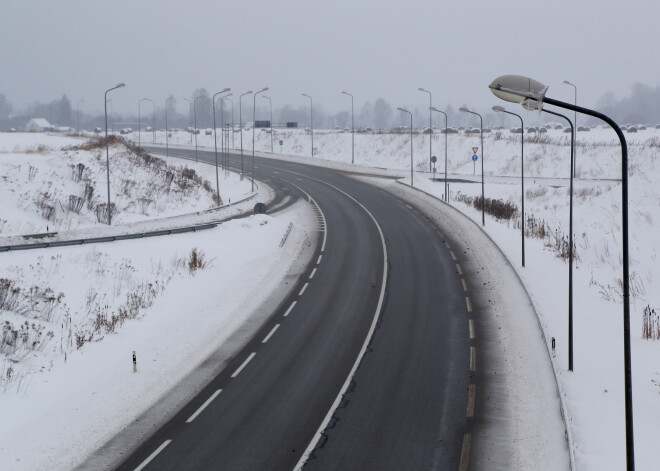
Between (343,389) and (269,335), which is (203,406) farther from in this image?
(269,335)

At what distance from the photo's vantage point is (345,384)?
19281 millimetres

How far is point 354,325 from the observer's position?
976 inches

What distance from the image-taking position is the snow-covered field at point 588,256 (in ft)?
54.9

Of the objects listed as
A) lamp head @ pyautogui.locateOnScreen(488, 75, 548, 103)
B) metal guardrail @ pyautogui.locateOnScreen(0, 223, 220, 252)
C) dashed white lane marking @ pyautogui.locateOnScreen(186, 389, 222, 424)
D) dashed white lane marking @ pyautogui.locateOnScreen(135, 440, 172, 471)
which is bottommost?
dashed white lane marking @ pyautogui.locateOnScreen(135, 440, 172, 471)

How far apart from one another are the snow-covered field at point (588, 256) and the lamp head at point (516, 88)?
8455mm

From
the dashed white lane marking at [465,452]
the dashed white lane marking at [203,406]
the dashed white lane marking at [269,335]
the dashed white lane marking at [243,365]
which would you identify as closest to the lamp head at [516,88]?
the dashed white lane marking at [465,452]

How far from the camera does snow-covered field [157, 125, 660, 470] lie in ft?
54.9

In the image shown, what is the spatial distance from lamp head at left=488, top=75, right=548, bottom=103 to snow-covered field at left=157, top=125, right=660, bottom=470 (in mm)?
8455

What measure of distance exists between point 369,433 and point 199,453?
4012 mm

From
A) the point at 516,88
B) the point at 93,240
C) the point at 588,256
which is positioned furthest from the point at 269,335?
the point at 588,256

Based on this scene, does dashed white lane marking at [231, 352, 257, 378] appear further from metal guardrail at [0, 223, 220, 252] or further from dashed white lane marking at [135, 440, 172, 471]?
metal guardrail at [0, 223, 220, 252]

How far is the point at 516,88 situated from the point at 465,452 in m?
8.87

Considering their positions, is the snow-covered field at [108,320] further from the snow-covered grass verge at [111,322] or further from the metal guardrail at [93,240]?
the metal guardrail at [93,240]

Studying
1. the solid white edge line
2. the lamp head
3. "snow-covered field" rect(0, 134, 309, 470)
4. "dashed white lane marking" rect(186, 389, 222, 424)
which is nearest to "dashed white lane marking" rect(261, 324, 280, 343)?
"snow-covered field" rect(0, 134, 309, 470)
